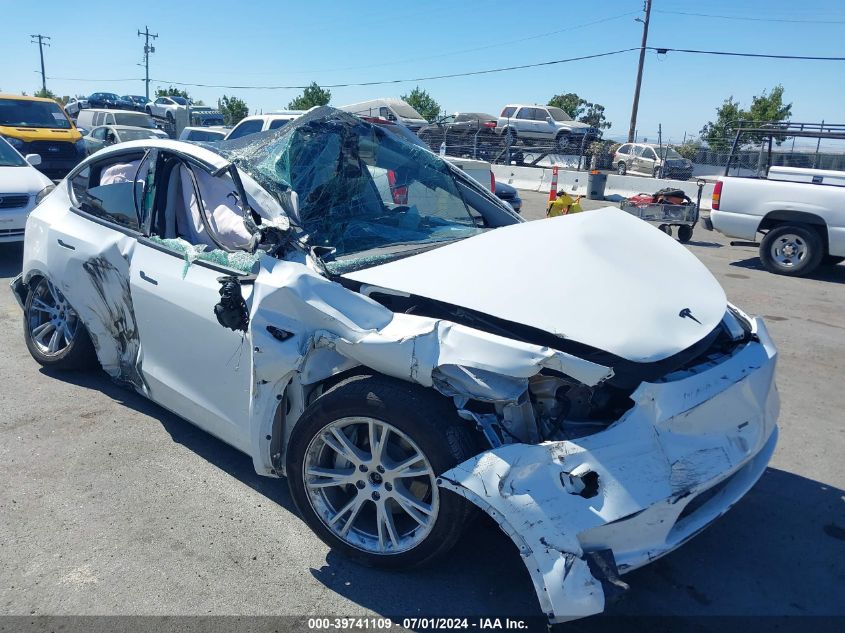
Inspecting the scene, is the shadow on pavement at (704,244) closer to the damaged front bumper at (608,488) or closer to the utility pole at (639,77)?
the damaged front bumper at (608,488)

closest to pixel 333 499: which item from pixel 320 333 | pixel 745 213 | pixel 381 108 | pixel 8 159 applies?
pixel 320 333

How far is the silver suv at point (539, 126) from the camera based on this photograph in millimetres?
29422

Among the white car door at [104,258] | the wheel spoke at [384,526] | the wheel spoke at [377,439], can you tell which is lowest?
the wheel spoke at [384,526]

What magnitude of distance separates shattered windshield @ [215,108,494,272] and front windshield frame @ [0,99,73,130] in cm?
1371

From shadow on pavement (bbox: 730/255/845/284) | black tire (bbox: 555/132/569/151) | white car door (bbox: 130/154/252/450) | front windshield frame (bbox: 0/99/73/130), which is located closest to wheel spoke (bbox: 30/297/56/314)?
white car door (bbox: 130/154/252/450)

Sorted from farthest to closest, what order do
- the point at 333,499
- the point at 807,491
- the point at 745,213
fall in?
the point at 745,213 < the point at 807,491 < the point at 333,499

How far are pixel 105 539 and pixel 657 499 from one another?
2.48 m

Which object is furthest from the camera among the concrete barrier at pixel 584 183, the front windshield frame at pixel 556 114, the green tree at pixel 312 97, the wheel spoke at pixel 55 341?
Answer: the green tree at pixel 312 97

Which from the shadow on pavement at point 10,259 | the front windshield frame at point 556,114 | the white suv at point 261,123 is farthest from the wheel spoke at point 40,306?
the front windshield frame at point 556,114

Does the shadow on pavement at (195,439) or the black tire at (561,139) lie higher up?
the black tire at (561,139)

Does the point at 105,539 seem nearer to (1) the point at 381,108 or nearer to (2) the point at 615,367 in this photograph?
(2) the point at 615,367

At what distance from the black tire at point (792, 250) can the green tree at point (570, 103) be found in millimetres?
54401

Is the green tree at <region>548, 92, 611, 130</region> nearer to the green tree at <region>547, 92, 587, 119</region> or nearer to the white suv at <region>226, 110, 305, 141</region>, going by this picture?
the green tree at <region>547, 92, 587, 119</region>

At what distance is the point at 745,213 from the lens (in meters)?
10.1
